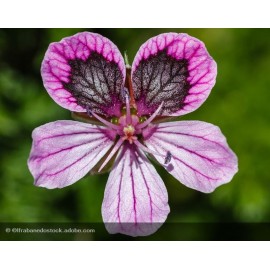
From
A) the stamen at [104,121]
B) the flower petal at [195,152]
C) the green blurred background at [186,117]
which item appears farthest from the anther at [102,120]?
the green blurred background at [186,117]

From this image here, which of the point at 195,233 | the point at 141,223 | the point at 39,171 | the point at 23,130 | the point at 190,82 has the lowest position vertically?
the point at 195,233

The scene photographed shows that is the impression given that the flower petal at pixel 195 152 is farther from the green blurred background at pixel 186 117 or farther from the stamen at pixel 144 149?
the green blurred background at pixel 186 117

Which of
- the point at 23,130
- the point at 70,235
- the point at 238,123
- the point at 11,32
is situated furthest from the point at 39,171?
the point at 238,123

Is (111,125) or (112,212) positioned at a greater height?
(111,125)

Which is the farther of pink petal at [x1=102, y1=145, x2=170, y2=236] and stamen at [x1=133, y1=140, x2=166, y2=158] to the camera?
stamen at [x1=133, y1=140, x2=166, y2=158]

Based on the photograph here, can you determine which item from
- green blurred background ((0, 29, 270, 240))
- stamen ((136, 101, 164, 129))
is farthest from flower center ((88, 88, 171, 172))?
green blurred background ((0, 29, 270, 240))

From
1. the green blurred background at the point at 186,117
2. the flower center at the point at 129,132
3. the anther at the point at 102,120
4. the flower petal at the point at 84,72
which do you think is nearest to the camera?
the flower petal at the point at 84,72

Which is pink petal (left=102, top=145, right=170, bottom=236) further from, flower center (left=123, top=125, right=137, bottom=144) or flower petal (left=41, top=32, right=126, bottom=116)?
flower petal (left=41, top=32, right=126, bottom=116)

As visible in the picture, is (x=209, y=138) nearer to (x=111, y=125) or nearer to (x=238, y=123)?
(x=111, y=125)
